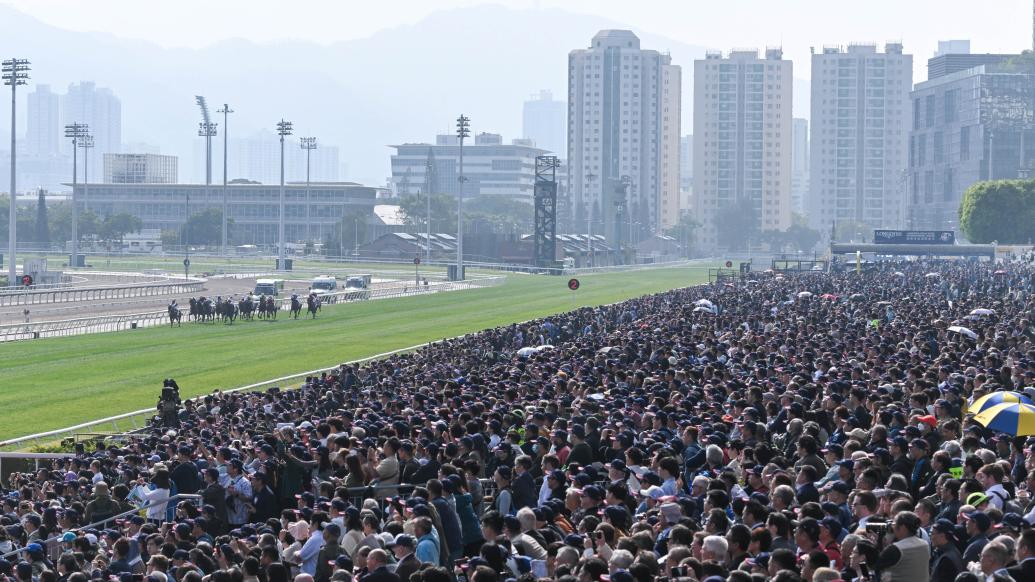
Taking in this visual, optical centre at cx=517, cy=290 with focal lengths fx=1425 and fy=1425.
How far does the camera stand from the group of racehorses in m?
58.4

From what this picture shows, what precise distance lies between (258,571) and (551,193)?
301 feet

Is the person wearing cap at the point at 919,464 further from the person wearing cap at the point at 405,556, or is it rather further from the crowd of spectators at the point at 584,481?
the person wearing cap at the point at 405,556

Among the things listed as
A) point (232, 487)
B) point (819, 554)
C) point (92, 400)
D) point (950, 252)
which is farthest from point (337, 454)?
point (950, 252)

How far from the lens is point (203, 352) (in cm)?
4588

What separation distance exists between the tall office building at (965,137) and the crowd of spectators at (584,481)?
152753mm

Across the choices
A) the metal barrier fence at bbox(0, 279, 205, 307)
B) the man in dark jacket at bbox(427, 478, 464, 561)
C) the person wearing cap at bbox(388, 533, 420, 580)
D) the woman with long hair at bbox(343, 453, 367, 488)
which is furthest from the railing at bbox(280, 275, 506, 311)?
the person wearing cap at bbox(388, 533, 420, 580)

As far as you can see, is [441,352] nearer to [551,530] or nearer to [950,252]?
[551,530]

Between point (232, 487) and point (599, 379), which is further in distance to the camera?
point (599, 379)

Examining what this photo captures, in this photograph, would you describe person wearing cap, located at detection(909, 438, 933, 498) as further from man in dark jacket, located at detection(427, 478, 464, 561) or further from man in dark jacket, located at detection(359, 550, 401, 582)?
man in dark jacket, located at detection(359, 550, 401, 582)

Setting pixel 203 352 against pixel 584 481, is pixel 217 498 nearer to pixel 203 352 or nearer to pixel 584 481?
pixel 584 481

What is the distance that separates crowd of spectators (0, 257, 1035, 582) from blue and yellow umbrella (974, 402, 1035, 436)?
0.22 metres

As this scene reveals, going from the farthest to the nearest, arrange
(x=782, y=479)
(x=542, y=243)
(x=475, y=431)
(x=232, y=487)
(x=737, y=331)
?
1. (x=542, y=243)
2. (x=737, y=331)
3. (x=475, y=431)
4. (x=232, y=487)
5. (x=782, y=479)

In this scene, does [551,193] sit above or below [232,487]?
above

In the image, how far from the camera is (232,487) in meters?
15.5
